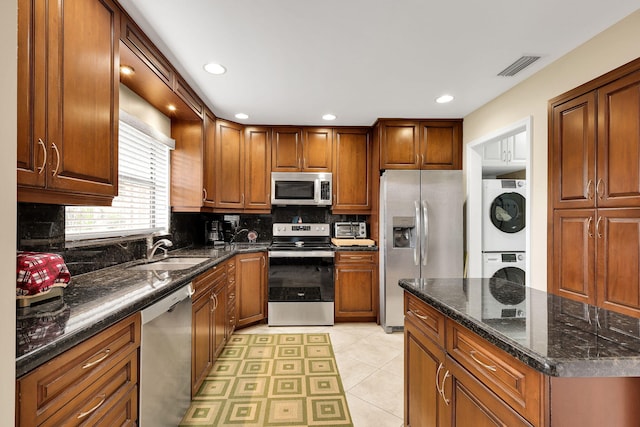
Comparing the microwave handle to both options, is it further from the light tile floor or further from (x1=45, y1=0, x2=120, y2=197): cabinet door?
(x1=45, y1=0, x2=120, y2=197): cabinet door

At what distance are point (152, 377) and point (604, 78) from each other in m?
3.03

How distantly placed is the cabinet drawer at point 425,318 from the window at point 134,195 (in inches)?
76.6

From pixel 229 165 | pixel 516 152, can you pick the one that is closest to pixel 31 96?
pixel 229 165

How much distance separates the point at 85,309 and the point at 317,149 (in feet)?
10.1

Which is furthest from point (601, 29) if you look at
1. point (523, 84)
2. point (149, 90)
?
point (149, 90)

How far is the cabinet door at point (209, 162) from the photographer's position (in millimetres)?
3174

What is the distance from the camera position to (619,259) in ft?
5.95

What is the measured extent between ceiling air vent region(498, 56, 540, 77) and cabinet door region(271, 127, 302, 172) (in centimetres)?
223

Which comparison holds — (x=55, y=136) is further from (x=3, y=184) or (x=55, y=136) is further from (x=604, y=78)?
(x=604, y=78)

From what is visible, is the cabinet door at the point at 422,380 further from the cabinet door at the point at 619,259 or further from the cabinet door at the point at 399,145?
the cabinet door at the point at 399,145

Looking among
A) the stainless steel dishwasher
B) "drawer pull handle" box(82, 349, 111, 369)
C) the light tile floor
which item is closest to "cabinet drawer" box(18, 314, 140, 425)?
"drawer pull handle" box(82, 349, 111, 369)

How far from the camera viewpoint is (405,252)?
3459 millimetres

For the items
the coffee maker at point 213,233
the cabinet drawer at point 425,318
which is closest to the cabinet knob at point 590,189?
the cabinet drawer at point 425,318

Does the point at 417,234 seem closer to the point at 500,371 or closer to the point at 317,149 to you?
the point at 317,149
